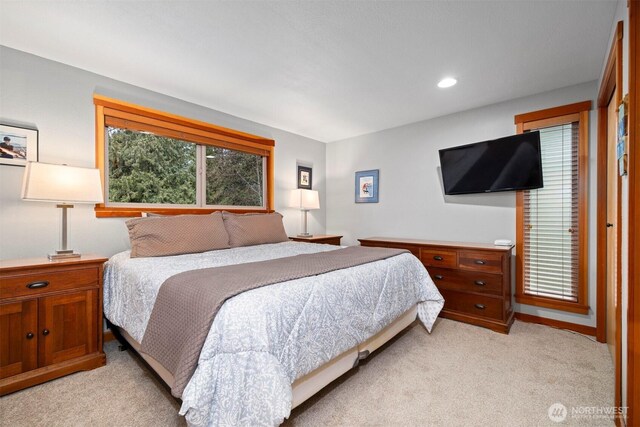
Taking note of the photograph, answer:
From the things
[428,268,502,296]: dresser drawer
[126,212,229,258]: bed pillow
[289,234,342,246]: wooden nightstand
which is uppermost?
[126,212,229,258]: bed pillow

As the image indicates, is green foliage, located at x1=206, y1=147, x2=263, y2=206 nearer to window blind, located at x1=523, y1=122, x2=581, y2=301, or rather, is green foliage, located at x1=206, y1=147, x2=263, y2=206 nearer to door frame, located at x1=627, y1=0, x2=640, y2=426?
window blind, located at x1=523, y1=122, x2=581, y2=301

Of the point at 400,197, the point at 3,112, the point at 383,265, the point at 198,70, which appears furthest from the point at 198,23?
the point at 400,197

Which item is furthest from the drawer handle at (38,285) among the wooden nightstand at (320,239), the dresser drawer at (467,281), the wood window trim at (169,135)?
the dresser drawer at (467,281)

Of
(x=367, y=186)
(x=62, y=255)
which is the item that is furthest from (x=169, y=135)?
(x=367, y=186)

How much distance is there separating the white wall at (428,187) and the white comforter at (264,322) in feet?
5.06

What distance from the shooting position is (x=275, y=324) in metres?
1.33

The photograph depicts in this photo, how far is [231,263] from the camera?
2121 mm

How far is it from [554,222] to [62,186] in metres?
4.41

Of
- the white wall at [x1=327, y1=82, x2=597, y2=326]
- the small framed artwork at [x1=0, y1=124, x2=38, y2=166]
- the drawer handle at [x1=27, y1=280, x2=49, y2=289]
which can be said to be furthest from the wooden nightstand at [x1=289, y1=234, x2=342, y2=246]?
the small framed artwork at [x1=0, y1=124, x2=38, y2=166]

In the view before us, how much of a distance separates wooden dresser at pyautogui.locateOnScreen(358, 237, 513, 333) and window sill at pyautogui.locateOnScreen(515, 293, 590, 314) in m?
0.23

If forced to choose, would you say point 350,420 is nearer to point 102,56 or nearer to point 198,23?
point 198,23

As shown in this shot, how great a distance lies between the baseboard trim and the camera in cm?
273

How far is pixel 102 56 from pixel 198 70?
2.38 feet

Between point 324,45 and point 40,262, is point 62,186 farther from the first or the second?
point 324,45
